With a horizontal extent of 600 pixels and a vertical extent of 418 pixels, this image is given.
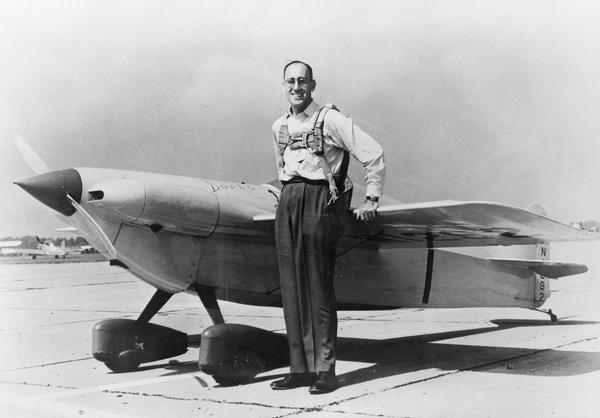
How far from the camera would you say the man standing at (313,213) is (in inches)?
181

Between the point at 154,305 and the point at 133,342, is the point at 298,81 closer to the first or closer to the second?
the point at 154,305

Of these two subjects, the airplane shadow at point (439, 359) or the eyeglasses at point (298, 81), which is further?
the airplane shadow at point (439, 359)

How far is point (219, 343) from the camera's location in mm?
4859

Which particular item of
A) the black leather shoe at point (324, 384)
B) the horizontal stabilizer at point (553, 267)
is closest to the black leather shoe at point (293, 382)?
the black leather shoe at point (324, 384)

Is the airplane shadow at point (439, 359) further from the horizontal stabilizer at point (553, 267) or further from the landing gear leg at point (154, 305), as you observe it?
the horizontal stabilizer at point (553, 267)

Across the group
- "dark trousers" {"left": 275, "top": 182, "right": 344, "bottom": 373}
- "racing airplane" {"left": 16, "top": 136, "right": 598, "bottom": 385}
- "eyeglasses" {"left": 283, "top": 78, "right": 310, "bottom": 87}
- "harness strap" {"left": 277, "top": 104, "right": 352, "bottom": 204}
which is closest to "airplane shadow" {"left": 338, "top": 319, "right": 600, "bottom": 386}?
"dark trousers" {"left": 275, "top": 182, "right": 344, "bottom": 373}

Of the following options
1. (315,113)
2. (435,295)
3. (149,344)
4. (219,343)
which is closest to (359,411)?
(219,343)

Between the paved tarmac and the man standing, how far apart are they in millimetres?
369

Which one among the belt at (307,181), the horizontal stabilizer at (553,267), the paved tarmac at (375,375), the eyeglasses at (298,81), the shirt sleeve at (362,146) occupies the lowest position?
the paved tarmac at (375,375)

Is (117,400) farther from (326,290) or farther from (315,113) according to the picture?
(315,113)

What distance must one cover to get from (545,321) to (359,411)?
20.0 ft

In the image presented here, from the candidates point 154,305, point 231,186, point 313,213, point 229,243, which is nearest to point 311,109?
point 313,213

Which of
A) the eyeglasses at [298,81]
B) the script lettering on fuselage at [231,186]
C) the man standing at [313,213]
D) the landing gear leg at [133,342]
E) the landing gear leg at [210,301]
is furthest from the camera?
the landing gear leg at [210,301]

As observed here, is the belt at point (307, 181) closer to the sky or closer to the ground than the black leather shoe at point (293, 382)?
closer to the sky
